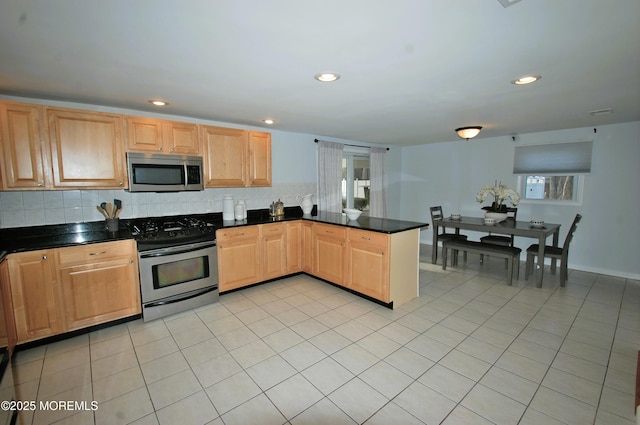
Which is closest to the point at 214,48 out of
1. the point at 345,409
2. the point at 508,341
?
the point at 345,409

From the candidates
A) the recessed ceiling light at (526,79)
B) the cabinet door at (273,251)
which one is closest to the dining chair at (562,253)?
the recessed ceiling light at (526,79)

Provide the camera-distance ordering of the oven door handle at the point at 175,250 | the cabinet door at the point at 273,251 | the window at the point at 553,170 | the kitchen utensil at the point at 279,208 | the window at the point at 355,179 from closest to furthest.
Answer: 1. the oven door handle at the point at 175,250
2. the cabinet door at the point at 273,251
3. the kitchen utensil at the point at 279,208
4. the window at the point at 553,170
5. the window at the point at 355,179

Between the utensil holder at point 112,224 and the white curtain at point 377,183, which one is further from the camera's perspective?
the white curtain at point 377,183

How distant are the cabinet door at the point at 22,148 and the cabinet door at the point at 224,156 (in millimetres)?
1462

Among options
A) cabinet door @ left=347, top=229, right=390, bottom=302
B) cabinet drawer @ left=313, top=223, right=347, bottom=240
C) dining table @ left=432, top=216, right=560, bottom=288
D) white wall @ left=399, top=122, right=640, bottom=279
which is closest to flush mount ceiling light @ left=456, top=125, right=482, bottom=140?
dining table @ left=432, top=216, right=560, bottom=288

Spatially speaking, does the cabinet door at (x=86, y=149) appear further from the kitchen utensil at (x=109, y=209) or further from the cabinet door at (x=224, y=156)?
the cabinet door at (x=224, y=156)

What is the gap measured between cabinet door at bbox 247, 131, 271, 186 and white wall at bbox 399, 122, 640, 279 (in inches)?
156

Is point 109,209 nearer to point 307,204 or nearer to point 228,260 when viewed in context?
point 228,260

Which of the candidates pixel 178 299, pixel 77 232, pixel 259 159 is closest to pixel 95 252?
pixel 77 232

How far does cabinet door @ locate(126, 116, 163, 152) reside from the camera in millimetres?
3047

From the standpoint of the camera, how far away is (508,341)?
102 inches

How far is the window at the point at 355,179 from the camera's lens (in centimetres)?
571

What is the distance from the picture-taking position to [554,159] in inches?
184

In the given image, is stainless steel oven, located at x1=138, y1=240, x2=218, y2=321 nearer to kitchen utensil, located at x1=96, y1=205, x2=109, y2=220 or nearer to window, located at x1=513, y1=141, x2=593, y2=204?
kitchen utensil, located at x1=96, y1=205, x2=109, y2=220
